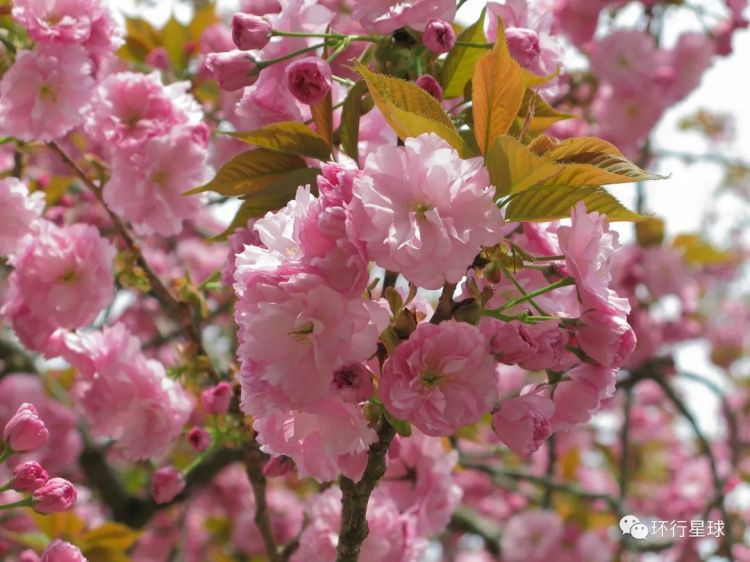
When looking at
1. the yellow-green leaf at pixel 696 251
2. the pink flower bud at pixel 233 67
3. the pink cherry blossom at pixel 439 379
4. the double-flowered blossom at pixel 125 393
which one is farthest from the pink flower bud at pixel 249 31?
the yellow-green leaf at pixel 696 251

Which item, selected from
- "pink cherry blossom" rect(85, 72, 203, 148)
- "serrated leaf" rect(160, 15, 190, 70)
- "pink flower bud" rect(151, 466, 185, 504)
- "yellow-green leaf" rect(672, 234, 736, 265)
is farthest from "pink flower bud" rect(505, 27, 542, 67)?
"yellow-green leaf" rect(672, 234, 736, 265)

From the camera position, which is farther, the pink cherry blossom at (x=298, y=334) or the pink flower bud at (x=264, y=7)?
the pink flower bud at (x=264, y=7)

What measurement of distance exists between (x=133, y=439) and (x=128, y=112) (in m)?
0.65

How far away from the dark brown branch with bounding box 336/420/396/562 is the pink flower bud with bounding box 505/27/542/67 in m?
0.59

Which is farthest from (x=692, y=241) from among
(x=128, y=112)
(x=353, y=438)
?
(x=353, y=438)

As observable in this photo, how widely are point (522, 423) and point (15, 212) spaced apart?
3.68ft

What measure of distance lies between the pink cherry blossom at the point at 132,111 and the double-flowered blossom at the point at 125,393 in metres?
0.38

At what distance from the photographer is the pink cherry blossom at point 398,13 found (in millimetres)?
1243

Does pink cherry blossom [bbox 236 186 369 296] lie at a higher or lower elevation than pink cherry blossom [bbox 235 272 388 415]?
higher

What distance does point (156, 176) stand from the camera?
171 cm

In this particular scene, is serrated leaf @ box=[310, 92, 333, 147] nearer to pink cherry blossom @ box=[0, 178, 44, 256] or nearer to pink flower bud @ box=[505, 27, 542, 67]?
pink flower bud @ box=[505, 27, 542, 67]

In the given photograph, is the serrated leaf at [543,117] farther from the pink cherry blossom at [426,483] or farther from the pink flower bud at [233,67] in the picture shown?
the pink cherry blossom at [426,483]

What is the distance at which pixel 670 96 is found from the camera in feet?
10.7

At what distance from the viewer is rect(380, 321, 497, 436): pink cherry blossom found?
0.97 m
